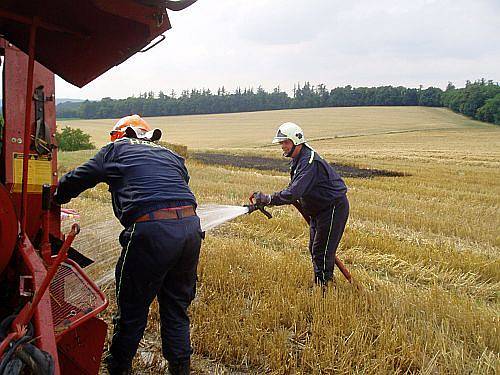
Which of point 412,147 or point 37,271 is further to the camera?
point 412,147

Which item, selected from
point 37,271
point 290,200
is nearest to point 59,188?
point 37,271

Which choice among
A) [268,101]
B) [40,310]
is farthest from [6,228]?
[268,101]

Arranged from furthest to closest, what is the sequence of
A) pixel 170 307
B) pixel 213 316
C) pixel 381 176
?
pixel 381 176 < pixel 213 316 < pixel 170 307

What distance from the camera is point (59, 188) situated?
3383 millimetres

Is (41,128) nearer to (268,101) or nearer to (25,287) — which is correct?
(25,287)

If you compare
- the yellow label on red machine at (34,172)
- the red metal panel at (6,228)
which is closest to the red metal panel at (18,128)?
the yellow label on red machine at (34,172)

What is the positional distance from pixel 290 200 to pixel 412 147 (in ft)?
112

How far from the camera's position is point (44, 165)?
296 centimetres

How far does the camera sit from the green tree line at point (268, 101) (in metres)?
73.7

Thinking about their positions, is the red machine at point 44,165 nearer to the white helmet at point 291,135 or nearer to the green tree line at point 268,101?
the white helmet at point 291,135

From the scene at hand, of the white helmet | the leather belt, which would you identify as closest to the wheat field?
the leather belt

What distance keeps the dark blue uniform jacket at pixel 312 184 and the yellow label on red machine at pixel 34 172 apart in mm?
2755

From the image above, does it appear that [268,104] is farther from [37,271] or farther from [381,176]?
[37,271]

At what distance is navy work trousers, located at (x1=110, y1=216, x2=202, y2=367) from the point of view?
3.30 metres
